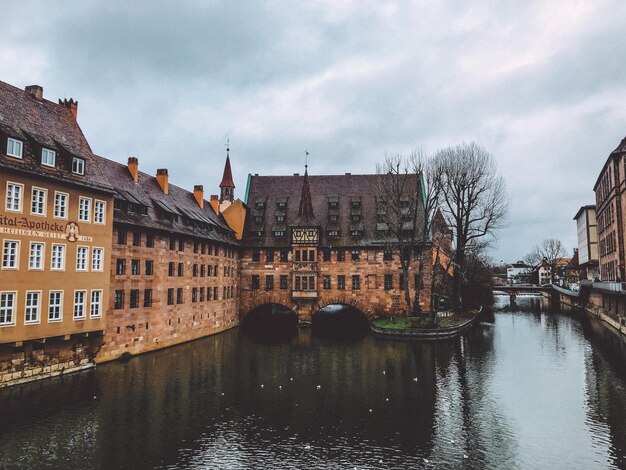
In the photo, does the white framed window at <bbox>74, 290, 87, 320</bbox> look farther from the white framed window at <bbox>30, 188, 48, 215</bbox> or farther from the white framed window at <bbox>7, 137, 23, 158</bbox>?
the white framed window at <bbox>7, 137, 23, 158</bbox>

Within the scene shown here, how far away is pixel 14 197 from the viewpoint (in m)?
23.5

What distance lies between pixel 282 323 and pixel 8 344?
3516 centimetres

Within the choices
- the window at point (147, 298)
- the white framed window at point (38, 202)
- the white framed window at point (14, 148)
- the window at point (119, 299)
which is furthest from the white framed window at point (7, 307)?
the window at point (147, 298)

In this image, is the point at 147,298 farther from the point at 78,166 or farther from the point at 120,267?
the point at 78,166

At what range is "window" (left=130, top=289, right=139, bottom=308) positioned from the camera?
109 feet

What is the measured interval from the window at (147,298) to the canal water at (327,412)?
12.0ft

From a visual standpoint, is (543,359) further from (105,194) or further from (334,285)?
(105,194)

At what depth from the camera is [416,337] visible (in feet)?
136

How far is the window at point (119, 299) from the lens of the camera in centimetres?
3173

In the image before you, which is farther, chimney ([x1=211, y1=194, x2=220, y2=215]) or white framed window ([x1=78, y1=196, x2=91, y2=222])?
chimney ([x1=211, y1=194, x2=220, y2=215])

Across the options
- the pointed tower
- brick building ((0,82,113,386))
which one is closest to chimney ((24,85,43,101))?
brick building ((0,82,113,386))

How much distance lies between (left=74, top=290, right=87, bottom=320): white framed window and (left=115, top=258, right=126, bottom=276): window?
4.55 meters

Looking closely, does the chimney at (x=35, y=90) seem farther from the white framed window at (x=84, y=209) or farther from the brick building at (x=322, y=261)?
the brick building at (x=322, y=261)

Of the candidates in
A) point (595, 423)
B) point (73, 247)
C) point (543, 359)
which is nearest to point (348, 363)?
point (543, 359)
